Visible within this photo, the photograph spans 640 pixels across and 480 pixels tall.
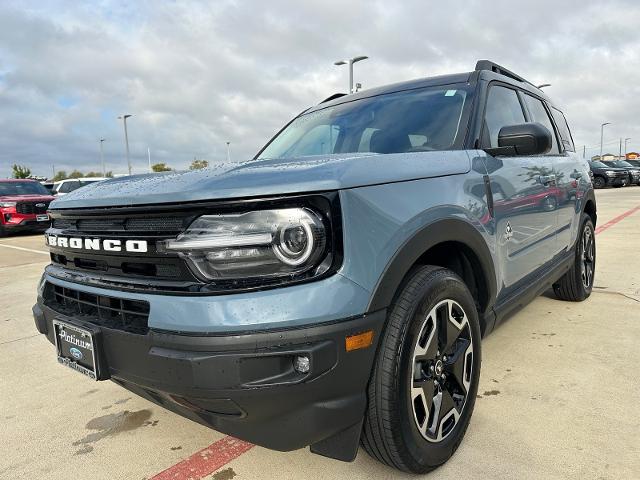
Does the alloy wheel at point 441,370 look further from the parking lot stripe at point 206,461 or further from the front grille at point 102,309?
the front grille at point 102,309

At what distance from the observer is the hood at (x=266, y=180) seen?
4.98ft

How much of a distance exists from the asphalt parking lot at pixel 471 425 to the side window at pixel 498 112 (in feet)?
4.45

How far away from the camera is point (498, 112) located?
285 centimetres

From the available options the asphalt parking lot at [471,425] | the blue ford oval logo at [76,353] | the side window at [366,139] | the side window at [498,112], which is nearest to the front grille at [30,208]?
the asphalt parking lot at [471,425]

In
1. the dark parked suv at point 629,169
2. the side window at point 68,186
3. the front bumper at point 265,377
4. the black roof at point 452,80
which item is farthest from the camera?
the dark parked suv at point 629,169

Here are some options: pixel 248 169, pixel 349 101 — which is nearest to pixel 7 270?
pixel 349 101

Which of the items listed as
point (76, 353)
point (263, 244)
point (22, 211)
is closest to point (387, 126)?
point (263, 244)

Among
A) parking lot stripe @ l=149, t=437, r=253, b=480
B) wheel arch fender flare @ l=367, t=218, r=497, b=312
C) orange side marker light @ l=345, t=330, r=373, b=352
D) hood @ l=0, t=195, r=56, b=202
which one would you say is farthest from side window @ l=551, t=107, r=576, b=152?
hood @ l=0, t=195, r=56, b=202

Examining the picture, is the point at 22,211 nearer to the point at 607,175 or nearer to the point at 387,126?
the point at 387,126

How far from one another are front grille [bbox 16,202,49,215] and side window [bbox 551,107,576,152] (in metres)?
11.8

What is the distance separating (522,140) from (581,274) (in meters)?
2.31

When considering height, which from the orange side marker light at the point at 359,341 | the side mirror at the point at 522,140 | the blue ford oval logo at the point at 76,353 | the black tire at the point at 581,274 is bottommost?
the black tire at the point at 581,274

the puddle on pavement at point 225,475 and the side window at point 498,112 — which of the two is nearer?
the puddle on pavement at point 225,475

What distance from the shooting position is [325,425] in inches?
60.4
